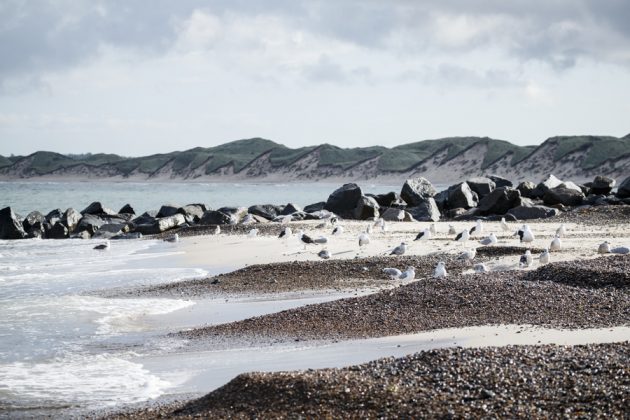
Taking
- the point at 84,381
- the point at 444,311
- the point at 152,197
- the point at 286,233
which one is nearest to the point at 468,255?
the point at 444,311

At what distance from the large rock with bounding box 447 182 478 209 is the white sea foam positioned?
24.9 m

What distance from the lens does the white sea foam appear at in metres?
7.86

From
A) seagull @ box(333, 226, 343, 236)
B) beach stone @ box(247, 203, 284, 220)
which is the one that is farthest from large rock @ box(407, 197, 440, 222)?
seagull @ box(333, 226, 343, 236)

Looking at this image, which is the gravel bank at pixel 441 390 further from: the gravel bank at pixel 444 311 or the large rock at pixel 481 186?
the large rock at pixel 481 186

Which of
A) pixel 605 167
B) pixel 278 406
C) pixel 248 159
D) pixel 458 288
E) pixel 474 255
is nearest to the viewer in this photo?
pixel 278 406

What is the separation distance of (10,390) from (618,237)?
597 inches

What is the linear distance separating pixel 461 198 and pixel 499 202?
3.21m

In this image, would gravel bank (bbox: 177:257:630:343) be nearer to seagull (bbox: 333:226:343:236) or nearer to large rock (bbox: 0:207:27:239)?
seagull (bbox: 333:226:343:236)

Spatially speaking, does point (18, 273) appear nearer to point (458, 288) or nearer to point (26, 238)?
point (458, 288)

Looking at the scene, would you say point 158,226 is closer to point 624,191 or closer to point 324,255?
point 324,255

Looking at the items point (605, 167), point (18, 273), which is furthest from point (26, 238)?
point (605, 167)

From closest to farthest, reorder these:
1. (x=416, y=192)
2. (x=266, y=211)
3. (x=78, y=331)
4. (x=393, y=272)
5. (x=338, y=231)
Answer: (x=78, y=331), (x=393, y=272), (x=338, y=231), (x=266, y=211), (x=416, y=192)

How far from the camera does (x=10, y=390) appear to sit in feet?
26.9

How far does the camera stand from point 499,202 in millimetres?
30031
